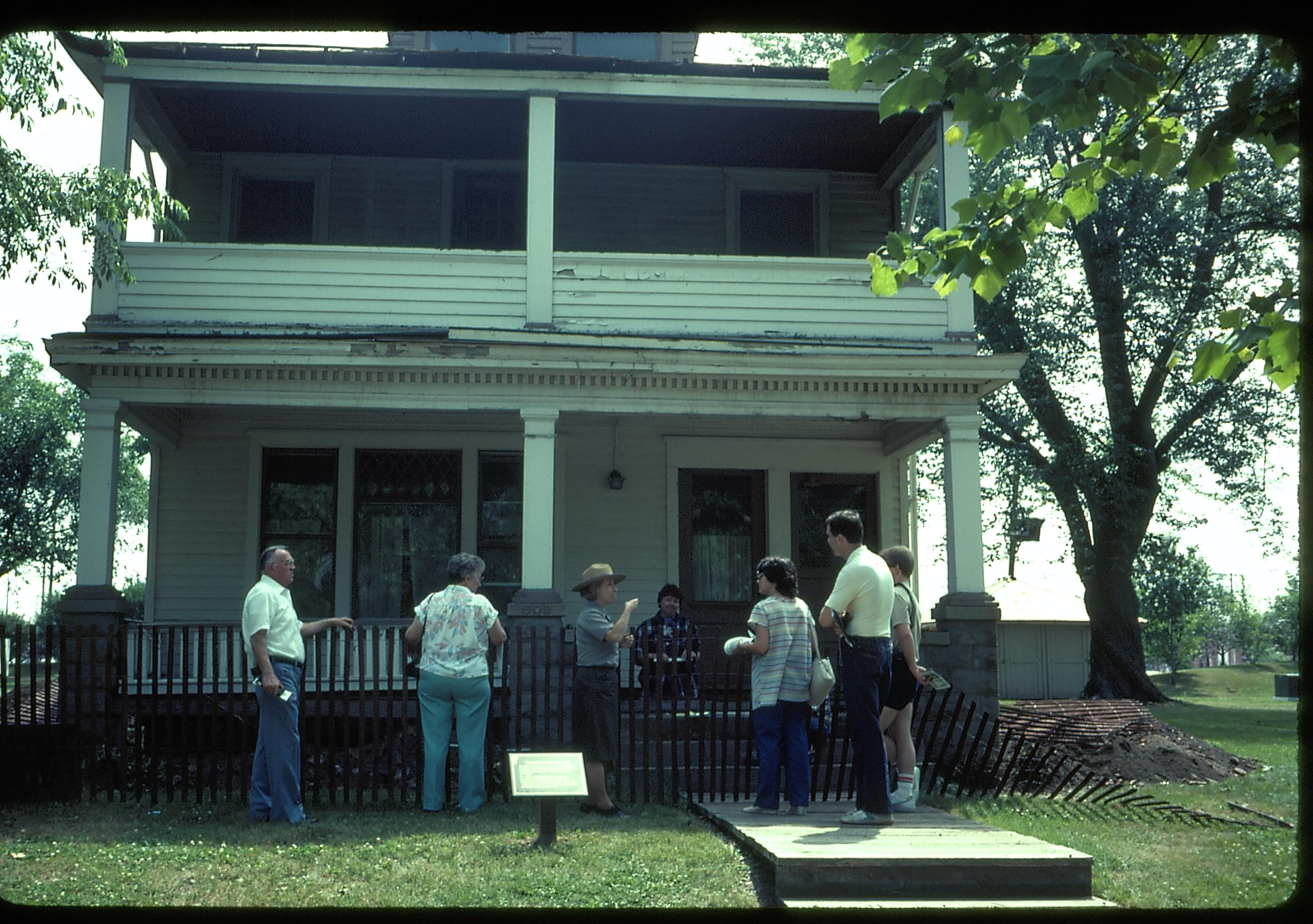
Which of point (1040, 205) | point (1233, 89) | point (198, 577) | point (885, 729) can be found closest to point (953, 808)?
point (885, 729)

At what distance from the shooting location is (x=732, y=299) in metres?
13.0

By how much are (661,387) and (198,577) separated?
578cm

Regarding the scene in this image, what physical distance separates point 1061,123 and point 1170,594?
1777 inches

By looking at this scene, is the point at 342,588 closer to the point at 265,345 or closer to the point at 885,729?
the point at 265,345

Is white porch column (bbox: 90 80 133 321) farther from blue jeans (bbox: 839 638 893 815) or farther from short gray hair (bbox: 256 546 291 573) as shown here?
blue jeans (bbox: 839 638 893 815)

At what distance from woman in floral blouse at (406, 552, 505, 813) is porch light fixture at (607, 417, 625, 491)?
17.8 ft

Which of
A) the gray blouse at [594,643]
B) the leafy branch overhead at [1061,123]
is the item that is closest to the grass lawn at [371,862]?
the gray blouse at [594,643]

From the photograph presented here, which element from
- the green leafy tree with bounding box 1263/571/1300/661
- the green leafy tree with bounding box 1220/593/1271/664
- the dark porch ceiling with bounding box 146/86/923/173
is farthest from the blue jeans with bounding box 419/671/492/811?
the green leafy tree with bounding box 1220/593/1271/664

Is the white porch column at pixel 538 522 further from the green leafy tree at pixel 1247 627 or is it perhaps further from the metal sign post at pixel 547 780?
the green leafy tree at pixel 1247 627

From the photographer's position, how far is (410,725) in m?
12.2

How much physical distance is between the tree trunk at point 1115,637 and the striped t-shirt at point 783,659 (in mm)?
19960

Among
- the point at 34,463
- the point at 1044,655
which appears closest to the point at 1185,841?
the point at 1044,655

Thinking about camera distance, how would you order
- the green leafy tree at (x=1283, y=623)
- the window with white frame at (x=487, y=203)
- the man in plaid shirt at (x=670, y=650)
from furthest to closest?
the green leafy tree at (x=1283, y=623) → the window with white frame at (x=487, y=203) → the man in plaid shirt at (x=670, y=650)

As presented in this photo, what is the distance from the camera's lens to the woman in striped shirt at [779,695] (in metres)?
8.30
